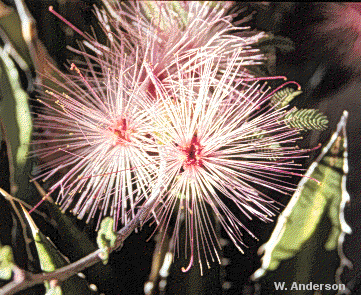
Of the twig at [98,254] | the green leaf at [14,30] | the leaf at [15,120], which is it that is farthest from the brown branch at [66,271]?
the green leaf at [14,30]

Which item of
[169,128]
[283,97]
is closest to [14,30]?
[169,128]

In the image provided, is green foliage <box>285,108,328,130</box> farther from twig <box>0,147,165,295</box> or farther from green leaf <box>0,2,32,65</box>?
green leaf <box>0,2,32,65</box>

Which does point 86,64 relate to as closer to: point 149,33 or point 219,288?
point 149,33

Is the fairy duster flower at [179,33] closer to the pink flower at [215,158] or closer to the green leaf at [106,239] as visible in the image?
the pink flower at [215,158]

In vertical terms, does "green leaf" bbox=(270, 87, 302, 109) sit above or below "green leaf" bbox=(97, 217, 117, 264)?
above

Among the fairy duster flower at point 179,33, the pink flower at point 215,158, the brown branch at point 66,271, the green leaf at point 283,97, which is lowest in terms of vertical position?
the brown branch at point 66,271

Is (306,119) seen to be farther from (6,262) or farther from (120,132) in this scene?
(6,262)

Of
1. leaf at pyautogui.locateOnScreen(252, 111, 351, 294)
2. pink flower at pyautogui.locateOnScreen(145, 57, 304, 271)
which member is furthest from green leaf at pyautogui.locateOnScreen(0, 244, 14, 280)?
leaf at pyautogui.locateOnScreen(252, 111, 351, 294)
